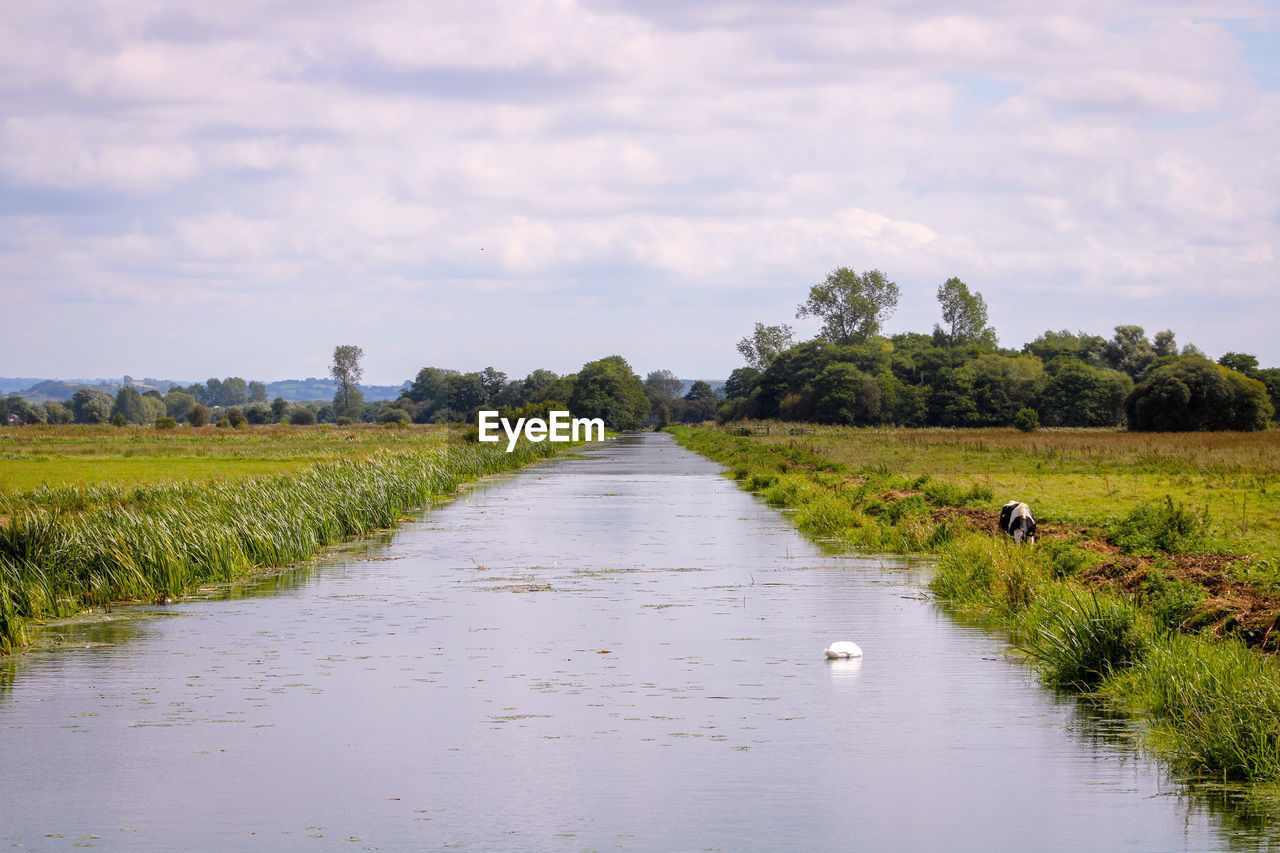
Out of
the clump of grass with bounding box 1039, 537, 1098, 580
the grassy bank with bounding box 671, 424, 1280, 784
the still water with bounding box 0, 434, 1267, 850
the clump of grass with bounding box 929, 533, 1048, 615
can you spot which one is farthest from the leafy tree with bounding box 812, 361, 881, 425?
the still water with bounding box 0, 434, 1267, 850

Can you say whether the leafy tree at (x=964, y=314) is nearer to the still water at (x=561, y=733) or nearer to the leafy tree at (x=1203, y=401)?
the leafy tree at (x=1203, y=401)

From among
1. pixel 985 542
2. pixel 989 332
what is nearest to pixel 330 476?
pixel 985 542

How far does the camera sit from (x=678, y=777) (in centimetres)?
860

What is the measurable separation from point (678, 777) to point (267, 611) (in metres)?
9.35

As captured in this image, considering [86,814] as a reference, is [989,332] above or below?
above

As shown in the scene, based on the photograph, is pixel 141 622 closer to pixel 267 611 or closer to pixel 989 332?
pixel 267 611

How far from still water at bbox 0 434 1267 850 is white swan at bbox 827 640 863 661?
181mm

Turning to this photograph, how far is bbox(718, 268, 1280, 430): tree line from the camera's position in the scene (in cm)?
8400

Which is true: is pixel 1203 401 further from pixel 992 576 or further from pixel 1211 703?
pixel 1211 703

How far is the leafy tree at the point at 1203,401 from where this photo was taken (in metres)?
83.1

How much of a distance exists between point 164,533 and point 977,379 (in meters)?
118

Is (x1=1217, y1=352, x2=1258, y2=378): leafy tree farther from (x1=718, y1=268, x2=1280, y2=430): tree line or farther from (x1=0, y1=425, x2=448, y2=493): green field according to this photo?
(x1=0, y1=425, x2=448, y2=493): green field

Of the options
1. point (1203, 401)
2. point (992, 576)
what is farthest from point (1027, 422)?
point (992, 576)

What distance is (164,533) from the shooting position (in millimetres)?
18625
